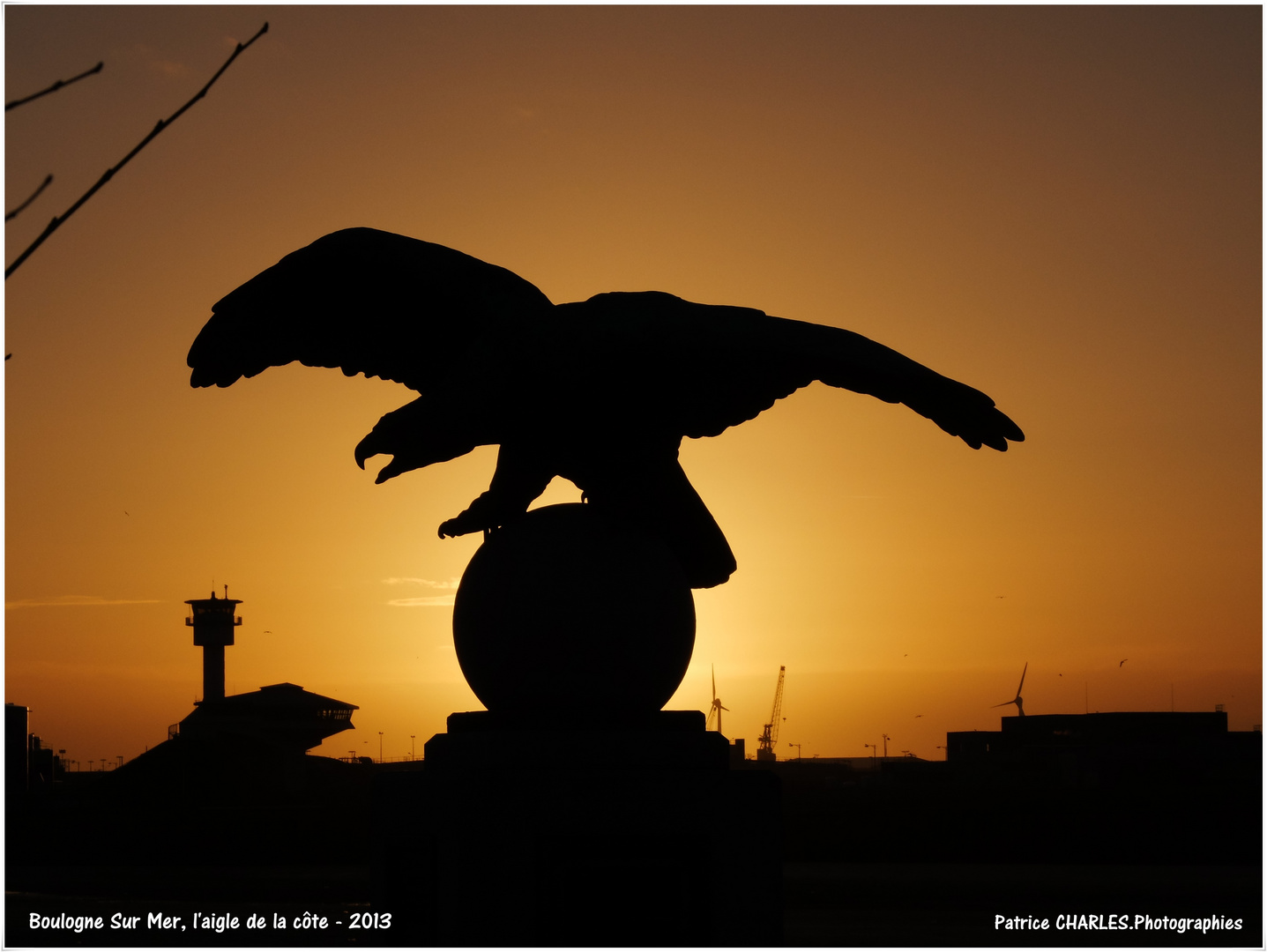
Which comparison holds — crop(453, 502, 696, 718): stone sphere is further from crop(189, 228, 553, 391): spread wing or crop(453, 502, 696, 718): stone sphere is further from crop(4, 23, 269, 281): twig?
crop(4, 23, 269, 281): twig

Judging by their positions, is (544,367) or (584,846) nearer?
(584,846)

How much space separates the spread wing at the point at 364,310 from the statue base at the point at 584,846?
306 cm

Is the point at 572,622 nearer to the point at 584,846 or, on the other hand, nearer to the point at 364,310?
the point at 584,846

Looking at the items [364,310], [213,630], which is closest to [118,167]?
[364,310]

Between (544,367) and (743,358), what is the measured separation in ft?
4.58

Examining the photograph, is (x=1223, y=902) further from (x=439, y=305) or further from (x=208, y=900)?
(x=439, y=305)

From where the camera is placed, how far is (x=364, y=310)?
1073cm

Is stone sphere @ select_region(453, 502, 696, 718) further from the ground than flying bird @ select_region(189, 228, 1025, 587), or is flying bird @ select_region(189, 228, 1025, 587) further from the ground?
flying bird @ select_region(189, 228, 1025, 587)

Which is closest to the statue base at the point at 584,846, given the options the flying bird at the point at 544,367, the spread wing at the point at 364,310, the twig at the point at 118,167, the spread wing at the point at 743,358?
the flying bird at the point at 544,367

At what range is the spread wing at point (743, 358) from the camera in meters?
9.00

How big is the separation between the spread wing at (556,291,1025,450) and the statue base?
2.53 m

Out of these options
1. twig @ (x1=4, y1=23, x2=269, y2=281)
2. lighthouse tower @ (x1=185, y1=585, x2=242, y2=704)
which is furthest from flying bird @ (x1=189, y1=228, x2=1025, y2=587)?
lighthouse tower @ (x1=185, y1=585, x2=242, y2=704)

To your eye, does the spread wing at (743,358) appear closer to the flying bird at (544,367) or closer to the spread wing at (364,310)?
the flying bird at (544,367)

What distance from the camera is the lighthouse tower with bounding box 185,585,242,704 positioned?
86688 mm
